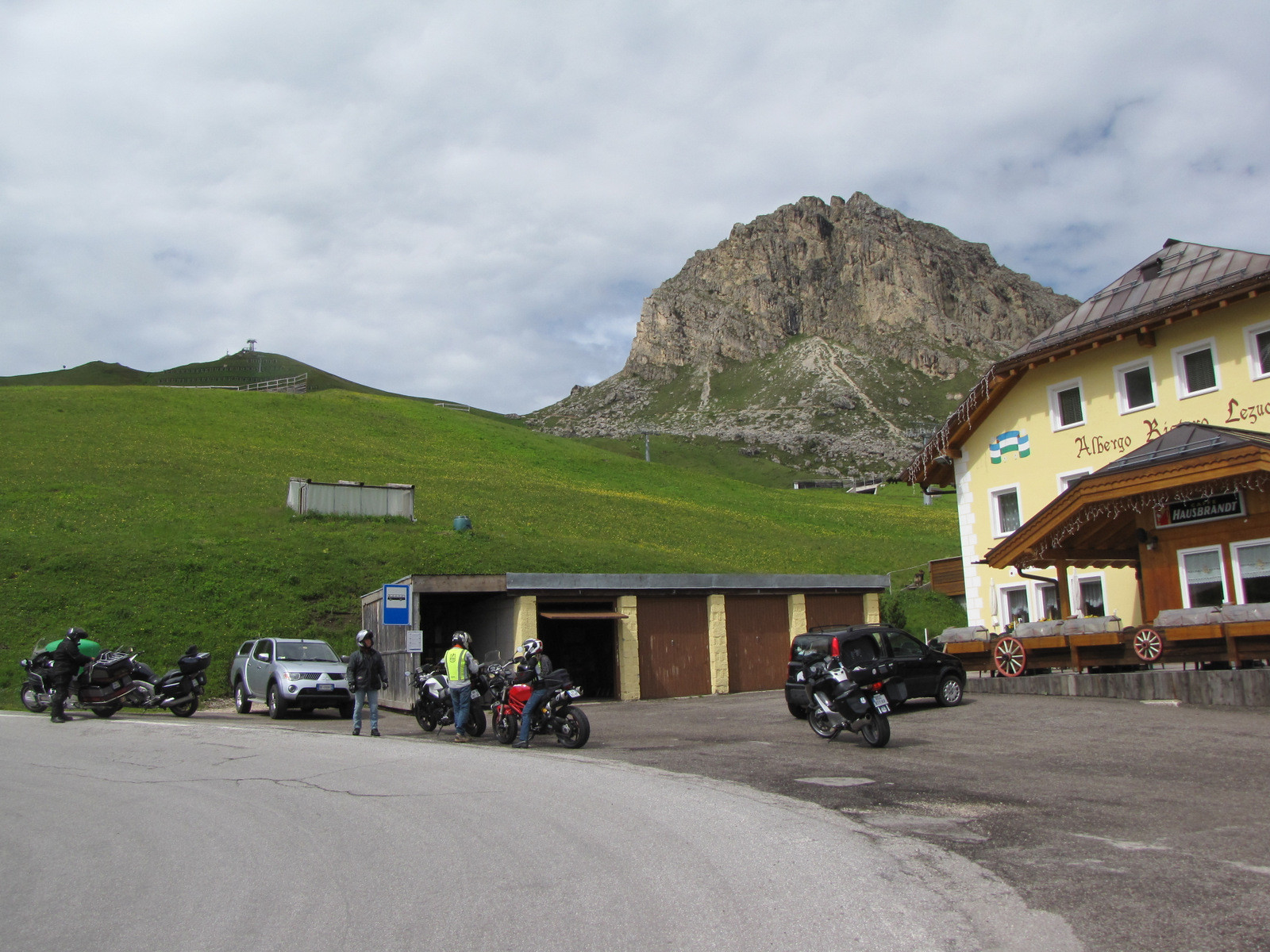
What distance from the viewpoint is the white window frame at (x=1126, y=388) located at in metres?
23.6

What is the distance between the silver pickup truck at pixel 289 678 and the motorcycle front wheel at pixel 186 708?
1376 millimetres

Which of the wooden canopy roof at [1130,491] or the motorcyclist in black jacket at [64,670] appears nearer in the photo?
the motorcyclist in black jacket at [64,670]

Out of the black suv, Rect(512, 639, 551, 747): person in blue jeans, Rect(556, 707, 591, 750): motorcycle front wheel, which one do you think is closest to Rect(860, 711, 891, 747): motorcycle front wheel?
the black suv

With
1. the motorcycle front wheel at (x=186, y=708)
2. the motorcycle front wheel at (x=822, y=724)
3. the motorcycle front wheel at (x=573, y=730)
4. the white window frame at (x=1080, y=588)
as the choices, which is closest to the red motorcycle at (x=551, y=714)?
the motorcycle front wheel at (x=573, y=730)

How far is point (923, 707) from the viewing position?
56.0ft

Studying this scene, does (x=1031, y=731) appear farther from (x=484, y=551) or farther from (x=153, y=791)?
(x=484, y=551)

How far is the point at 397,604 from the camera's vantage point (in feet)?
62.0

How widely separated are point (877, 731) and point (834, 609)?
15661mm

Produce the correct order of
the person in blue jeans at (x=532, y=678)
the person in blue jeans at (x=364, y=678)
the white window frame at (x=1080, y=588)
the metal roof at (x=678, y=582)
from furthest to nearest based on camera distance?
1. the white window frame at (x=1080, y=588)
2. the metal roof at (x=678, y=582)
3. the person in blue jeans at (x=364, y=678)
4. the person in blue jeans at (x=532, y=678)

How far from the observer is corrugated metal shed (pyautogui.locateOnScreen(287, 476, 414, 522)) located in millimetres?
37406

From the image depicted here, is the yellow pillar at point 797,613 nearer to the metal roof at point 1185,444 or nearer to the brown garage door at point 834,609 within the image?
the brown garage door at point 834,609

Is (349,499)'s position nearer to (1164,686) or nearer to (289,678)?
(289,678)

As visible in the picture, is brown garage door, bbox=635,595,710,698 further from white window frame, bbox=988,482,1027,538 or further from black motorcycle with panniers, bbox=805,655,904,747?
black motorcycle with panniers, bbox=805,655,904,747

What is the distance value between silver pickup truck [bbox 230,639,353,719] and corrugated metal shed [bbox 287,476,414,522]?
16434 millimetres
